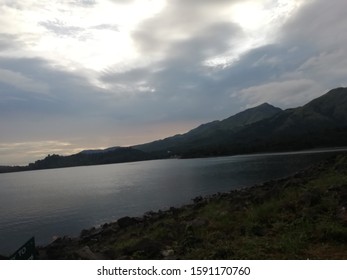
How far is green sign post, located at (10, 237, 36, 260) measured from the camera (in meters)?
10.1

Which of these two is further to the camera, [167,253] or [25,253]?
[167,253]

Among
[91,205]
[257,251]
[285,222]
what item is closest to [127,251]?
[257,251]

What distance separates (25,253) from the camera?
10.6 meters

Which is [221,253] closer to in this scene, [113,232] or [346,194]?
[346,194]

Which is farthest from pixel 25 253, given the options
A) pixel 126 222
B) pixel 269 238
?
pixel 126 222

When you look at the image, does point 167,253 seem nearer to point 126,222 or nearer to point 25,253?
point 25,253

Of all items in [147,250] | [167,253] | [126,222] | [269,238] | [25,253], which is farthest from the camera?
[126,222]

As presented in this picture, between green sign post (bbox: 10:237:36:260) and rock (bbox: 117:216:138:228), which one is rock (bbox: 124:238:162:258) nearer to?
green sign post (bbox: 10:237:36:260)

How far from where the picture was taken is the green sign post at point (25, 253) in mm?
10118

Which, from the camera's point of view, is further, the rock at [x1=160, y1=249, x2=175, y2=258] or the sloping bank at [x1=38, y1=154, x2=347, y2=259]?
the rock at [x1=160, y1=249, x2=175, y2=258]

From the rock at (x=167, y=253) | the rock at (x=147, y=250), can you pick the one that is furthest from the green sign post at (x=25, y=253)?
the rock at (x=167, y=253)

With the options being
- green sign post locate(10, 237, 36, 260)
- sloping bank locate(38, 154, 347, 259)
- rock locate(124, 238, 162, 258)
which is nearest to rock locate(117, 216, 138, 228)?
sloping bank locate(38, 154, 347, 259)

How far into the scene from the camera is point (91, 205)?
66438 millimetres

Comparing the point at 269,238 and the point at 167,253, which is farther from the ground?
the point at 269,238
